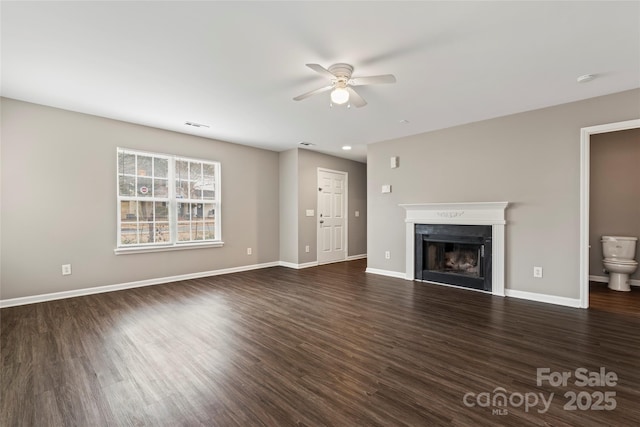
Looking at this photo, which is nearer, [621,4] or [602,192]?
[621,4]

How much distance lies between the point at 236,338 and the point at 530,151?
4225 millimetres

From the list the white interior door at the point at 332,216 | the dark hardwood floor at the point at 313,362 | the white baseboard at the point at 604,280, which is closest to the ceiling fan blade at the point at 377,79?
the dark hardwood floor at the point at 313,362

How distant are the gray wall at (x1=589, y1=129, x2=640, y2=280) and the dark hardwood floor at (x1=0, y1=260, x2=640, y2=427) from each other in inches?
57.2

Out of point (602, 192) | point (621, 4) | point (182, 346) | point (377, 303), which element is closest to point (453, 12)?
point (621, 4)

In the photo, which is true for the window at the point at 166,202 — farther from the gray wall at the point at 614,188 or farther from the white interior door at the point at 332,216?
the gray wall at the point at 614,188

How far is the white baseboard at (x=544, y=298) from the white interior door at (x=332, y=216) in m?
3.63

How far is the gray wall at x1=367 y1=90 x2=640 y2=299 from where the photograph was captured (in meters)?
3.46

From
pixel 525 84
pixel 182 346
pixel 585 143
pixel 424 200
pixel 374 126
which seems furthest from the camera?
pixel 424 200

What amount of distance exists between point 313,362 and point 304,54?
8.28 feet

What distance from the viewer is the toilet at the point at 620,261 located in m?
4.07

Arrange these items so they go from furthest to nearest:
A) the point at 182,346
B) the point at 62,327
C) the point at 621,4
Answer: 1. the point at 62,327
2. the point at 182,346
3. the point at 621,4

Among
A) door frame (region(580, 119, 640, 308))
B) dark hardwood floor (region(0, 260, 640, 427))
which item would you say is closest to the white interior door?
dark hardwood floor (region(0, 260, 640, 427))

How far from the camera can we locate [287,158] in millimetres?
6227

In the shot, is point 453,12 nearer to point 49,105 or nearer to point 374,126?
point 374,126
